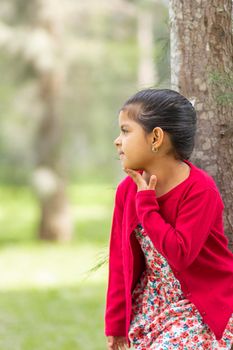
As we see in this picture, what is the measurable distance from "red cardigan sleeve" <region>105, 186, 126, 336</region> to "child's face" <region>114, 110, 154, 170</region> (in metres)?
0.29

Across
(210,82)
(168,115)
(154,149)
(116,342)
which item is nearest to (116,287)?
(116,342)

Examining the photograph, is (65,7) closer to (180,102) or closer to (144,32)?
(144,32)

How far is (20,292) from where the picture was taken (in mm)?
10062

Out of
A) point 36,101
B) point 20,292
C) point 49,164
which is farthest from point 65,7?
point 20,292

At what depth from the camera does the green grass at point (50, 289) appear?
7.36 metres

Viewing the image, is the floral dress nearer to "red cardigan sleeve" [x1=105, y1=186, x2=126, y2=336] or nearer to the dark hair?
"red cardigan sleeve" [x1=105, y1=186, x2=126, y2=336]

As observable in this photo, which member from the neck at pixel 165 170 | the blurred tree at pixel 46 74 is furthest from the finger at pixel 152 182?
the blurred tree at pixel 46 74

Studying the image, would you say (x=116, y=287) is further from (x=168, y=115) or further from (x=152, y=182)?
(x=168, y=115)

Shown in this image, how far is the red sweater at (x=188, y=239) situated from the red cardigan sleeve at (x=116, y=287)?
0.14 feet

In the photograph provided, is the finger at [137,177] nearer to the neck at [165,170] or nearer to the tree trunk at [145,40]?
the neck at [165,170]

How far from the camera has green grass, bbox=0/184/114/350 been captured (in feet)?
24.2

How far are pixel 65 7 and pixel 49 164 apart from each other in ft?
8.42

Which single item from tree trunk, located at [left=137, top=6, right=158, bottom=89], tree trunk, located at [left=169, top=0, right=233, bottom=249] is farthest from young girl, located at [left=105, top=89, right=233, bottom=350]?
tree trunk, located at [left=137, top=6, right=158, bottom=89]

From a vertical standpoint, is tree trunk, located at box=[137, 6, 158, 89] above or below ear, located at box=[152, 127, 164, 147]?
below
